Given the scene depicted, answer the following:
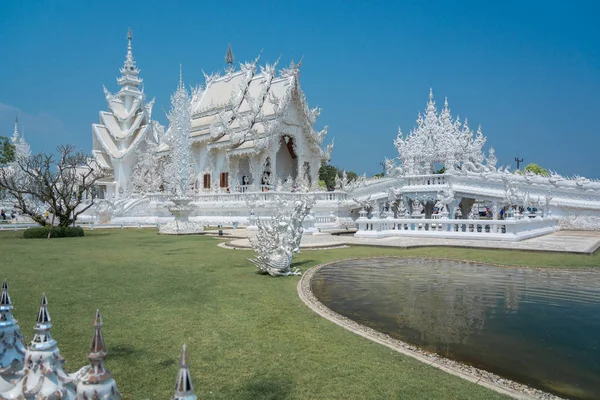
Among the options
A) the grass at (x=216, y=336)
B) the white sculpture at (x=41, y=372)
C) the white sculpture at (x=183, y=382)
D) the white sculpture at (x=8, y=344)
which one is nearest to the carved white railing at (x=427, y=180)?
the grass at (x=216, y=336)

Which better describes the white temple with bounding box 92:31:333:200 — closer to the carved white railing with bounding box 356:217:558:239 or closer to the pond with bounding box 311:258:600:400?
the carved white railing with bounding box 356:217:558:239

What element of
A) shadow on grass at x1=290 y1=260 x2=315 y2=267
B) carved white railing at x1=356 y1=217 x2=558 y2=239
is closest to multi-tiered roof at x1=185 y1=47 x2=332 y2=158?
carved white railing at x1=356 y1=217 x2=558 y2=239

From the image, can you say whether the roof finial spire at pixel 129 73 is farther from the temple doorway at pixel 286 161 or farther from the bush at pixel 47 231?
the bush at pixel 47 231

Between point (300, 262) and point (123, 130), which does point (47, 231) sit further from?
point (123, 130)

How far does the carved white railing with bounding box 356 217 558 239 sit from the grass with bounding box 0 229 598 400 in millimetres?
9073

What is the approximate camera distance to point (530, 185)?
21.7 meters

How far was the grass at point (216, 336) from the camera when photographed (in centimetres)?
342

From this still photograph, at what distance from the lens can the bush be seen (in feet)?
57.7

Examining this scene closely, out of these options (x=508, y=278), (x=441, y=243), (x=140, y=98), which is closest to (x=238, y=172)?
(x=140, y=98)

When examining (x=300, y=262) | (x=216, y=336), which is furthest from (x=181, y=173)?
(x=216, y=336)

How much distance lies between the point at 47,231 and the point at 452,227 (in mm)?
15895

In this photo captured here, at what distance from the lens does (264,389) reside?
335cm

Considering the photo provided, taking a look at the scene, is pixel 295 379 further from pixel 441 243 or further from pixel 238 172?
pixel 238 172

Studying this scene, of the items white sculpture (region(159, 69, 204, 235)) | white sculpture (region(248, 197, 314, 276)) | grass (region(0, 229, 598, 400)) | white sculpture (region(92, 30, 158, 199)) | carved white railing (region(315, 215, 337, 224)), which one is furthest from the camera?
white sculpture (region(92, 30, 158, 199))
